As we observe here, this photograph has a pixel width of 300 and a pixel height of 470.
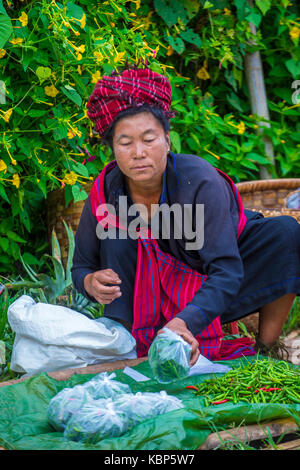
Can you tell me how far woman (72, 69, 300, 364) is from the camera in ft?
7.14

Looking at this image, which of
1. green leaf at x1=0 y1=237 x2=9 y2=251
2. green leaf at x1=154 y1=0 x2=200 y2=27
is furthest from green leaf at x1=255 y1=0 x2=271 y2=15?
green leaf at x1=0 y1=237 x2=9 y2=251

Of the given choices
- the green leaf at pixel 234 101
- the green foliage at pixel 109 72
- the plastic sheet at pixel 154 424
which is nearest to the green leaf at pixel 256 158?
the green foliage at pixel 109 72

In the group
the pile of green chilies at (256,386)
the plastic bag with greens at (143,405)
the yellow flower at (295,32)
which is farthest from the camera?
the yellow flower at (295,32)

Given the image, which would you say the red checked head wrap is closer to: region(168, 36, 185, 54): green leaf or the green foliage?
the green foliage

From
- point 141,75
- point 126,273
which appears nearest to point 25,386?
point 126,273

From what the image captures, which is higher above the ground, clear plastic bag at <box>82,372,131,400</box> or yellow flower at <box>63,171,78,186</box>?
yellow flower at <box>63,171,78,186</box>

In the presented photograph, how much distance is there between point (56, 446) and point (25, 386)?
429mm

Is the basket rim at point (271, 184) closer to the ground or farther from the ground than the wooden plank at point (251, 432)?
farther from the ground

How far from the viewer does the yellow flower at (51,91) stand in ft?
9.40

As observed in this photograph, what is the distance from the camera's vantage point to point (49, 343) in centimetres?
228

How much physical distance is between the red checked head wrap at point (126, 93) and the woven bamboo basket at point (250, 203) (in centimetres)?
125

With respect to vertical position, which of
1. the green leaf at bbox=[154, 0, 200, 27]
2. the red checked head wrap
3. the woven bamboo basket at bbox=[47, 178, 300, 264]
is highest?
the green leaf at bbox=[154, 0, 200, 27]

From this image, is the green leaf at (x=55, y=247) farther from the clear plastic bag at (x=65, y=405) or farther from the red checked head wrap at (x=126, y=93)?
the clear plastic bag at (x=65, y=405)

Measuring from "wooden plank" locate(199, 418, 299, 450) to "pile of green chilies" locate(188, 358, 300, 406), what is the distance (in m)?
0.11
